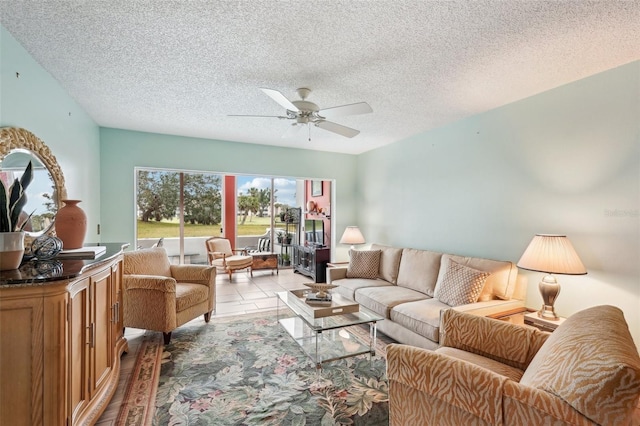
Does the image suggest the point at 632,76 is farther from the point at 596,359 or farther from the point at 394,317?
the point at 394,317

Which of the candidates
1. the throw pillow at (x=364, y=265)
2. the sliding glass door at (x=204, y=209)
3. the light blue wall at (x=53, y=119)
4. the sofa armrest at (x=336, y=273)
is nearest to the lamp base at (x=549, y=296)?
the throw pillow at (x=364, y=265)

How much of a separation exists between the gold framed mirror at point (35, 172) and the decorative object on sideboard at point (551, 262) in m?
3.82

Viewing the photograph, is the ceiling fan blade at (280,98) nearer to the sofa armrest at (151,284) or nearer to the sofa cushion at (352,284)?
the sofa armrest at (151,284)

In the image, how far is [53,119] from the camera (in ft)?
8.42

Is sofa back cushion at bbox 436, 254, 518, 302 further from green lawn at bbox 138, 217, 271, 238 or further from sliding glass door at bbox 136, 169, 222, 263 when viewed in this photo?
sliding glass door at bbox 136, 169, 222, 263

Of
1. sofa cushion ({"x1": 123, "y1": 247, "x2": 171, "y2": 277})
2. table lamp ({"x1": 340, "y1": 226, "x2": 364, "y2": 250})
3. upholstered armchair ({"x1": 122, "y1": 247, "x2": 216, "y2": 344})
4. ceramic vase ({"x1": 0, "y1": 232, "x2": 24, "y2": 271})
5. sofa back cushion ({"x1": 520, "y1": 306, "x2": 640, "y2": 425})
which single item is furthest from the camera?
table lamp ({"x1": 340, "y1": 226, "x2": 364, "y2": 250})

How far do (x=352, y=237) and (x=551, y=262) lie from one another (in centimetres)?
304

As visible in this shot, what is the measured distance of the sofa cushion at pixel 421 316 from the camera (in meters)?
2.52

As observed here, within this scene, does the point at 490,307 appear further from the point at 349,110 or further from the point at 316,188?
the point at 316,188

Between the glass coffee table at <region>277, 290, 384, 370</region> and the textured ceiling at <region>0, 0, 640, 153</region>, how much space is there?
2040mm

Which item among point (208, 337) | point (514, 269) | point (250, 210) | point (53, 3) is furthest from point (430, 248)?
point (250, 210)

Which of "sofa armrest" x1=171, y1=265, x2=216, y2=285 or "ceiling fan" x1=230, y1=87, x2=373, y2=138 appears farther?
"sofa armrest" x1=171, y1=265, x2=216, y2=285

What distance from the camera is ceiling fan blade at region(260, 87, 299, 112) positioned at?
2.10 m


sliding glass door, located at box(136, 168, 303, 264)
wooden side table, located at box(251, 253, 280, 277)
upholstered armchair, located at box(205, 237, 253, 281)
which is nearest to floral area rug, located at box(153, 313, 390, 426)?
upholstered armchair, located at box(205, 237, 253, 281)
